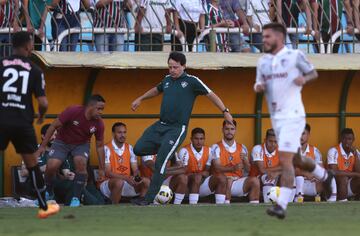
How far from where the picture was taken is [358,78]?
20250 millimetres

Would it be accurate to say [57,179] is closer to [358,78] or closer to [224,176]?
[224,176]

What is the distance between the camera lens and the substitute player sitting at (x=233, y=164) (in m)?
18.5

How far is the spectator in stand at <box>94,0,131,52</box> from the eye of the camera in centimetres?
1854

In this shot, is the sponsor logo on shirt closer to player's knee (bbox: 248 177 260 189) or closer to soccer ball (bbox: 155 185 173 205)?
soccer ball (bbox: 155 185 173 205)

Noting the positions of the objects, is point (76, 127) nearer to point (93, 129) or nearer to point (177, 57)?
point (93, 129)

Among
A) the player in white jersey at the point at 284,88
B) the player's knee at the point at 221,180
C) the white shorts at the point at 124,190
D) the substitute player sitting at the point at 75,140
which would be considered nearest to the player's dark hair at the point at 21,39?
the player in white jersey at the point at 284,88

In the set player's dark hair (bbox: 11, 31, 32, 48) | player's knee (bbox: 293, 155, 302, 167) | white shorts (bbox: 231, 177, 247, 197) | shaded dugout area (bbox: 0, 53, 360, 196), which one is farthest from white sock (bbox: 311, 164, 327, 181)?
white shorts (bbox: 231, 177, 247, 197)

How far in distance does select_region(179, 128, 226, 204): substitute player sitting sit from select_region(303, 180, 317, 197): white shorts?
5.57 ft

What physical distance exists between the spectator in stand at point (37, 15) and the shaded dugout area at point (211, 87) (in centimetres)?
47


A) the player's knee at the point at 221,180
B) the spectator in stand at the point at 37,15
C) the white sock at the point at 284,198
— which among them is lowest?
the player's knee at the point at 221,180

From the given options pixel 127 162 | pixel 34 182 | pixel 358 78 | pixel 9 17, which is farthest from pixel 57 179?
pixel 358 78

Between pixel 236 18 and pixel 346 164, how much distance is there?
318 cm

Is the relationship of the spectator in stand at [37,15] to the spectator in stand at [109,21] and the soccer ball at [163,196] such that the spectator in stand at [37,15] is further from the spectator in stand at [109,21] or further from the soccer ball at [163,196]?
the soccer ball at [163,196]

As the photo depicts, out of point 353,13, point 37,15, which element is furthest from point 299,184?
point 37,15
